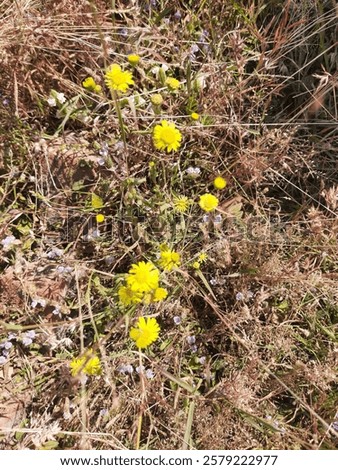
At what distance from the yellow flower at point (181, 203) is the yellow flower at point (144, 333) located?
0.43 metres

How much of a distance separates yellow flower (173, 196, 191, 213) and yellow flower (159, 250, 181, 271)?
19 cm

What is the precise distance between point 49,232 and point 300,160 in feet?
3.36

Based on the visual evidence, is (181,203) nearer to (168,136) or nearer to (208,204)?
(208,204)

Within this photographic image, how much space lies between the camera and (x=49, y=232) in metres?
1.75

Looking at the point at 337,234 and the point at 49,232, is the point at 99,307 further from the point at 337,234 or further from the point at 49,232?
the point at 337,234

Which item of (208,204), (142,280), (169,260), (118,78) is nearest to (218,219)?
(208,204)

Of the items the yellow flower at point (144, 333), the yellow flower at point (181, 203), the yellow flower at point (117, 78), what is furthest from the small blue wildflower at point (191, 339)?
the yellow flower at point (117, 78)

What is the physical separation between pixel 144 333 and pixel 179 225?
18.5 inches

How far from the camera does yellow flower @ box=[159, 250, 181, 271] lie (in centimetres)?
152

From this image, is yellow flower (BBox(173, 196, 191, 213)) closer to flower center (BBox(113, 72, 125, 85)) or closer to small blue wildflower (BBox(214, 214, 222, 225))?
small blue wildflower (BBox(214, 214, 222, 225))

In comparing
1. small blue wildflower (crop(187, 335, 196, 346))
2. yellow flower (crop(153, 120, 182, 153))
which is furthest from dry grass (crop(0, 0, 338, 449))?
yellow flower (crop(153, 120, 182, 153))

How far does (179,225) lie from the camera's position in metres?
1.71

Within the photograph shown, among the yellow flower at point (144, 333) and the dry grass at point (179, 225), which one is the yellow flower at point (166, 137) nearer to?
the dry grass at point (179, 225)

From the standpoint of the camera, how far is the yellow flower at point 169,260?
1.52 meters
